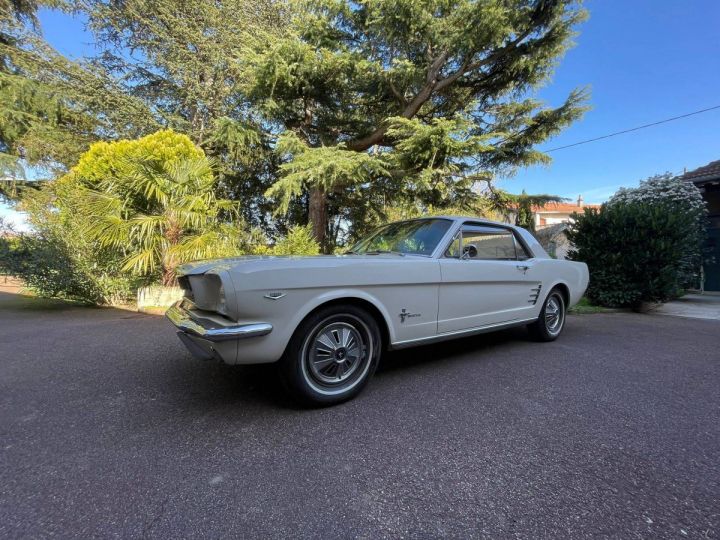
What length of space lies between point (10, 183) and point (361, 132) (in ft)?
41.5

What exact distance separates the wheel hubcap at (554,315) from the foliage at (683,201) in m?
4.84

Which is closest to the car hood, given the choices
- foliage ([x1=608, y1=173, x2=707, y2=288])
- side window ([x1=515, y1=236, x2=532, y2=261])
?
side window ([x1=515, y1=236, x2=532, y2=261])

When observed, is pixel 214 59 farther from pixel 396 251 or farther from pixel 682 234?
pixel 682 234

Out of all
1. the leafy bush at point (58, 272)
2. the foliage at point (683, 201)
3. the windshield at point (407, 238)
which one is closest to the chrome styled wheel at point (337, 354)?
the windshield at point (407, 238)

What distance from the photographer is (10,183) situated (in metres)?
12.6

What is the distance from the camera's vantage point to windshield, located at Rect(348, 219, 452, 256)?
3.40 metres

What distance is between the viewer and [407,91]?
397 inches

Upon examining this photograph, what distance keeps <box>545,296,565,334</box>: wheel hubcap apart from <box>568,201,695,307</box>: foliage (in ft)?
13.3

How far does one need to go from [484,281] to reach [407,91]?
840 centimetres

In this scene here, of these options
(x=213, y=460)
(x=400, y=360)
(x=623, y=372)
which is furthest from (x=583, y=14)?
(x=213, y=460)

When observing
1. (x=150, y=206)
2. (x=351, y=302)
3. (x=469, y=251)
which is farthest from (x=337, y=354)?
(x=150, y=206)

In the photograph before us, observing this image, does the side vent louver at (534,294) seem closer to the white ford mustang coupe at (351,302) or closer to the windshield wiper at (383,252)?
the white ford mustang coupe at (351,302)

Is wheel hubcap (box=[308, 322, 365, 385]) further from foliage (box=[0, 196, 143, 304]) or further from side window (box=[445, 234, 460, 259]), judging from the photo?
foliage (box=[0, 196, 143, 304])

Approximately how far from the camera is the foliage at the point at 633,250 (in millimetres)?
7086
